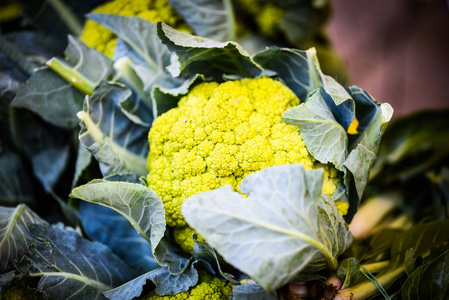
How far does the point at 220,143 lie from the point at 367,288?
0.49 metres

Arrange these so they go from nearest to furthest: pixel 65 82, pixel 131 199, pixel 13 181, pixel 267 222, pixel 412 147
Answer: pixel 267 222, pixel 131 199, pixel 65 82, pixel 13 181, pixel 412 147

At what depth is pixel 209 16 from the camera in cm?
103

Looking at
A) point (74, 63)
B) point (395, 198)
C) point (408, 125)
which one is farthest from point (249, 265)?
point (408, 125)

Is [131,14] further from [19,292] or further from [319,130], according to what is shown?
[19,292]

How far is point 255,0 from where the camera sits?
1.14m

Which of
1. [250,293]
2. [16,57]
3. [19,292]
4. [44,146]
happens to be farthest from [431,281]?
[16,57]

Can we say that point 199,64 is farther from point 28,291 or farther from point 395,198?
point 395,198

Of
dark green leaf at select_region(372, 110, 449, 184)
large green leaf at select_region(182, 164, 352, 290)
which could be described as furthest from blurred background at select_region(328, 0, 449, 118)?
large green leaf at select_region(182, 164, 352, 290)

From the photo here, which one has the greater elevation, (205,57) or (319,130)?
(205,57)

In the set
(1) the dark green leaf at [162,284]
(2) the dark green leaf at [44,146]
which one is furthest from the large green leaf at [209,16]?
(1) the dark green leaf at [162,284]

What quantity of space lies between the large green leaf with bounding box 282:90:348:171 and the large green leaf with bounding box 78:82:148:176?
43 cm

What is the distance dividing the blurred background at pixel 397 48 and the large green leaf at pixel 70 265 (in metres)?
1.19

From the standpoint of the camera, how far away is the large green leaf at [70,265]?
0.77 m

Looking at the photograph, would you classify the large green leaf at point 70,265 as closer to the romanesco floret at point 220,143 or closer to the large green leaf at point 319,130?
the romanesco floret at point 220,143
